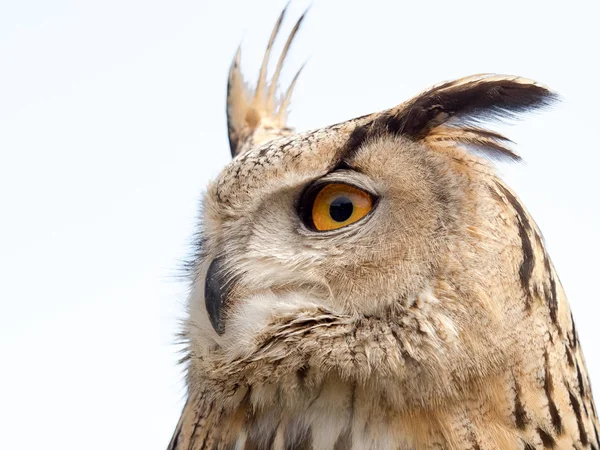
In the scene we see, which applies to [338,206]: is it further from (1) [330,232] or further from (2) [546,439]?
(2) [546,439]

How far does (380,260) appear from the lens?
217 cm

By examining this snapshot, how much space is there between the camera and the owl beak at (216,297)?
230cm

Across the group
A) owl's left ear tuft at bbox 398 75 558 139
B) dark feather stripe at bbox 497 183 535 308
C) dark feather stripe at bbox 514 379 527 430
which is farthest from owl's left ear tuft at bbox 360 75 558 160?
dark feather stripe at bbox 514 379 527 430

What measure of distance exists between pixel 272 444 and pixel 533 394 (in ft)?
2.22

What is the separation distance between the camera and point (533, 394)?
2076 millimetres

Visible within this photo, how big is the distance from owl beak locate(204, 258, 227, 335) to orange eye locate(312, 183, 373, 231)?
309mm

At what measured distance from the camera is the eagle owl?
2062 millimetres

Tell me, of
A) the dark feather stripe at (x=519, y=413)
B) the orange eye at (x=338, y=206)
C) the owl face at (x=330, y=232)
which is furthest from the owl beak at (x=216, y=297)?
the dark feather stripe at (x=519, y=413)

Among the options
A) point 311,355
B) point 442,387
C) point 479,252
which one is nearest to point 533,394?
point 442,387

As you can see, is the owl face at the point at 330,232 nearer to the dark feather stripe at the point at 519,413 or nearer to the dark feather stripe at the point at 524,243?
the dark feather stripe at the point at 524,243

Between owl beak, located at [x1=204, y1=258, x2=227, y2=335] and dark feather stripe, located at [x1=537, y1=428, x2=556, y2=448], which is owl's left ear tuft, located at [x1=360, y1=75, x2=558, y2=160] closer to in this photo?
owl beak, located at [x1=204, y1=258, x2=227, y2=335]

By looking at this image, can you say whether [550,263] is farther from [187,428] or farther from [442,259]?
[187,428]

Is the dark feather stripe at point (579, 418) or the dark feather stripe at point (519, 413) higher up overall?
the dark feather stripe at point (519, 413)

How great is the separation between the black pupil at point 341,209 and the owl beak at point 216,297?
0.36 meters
